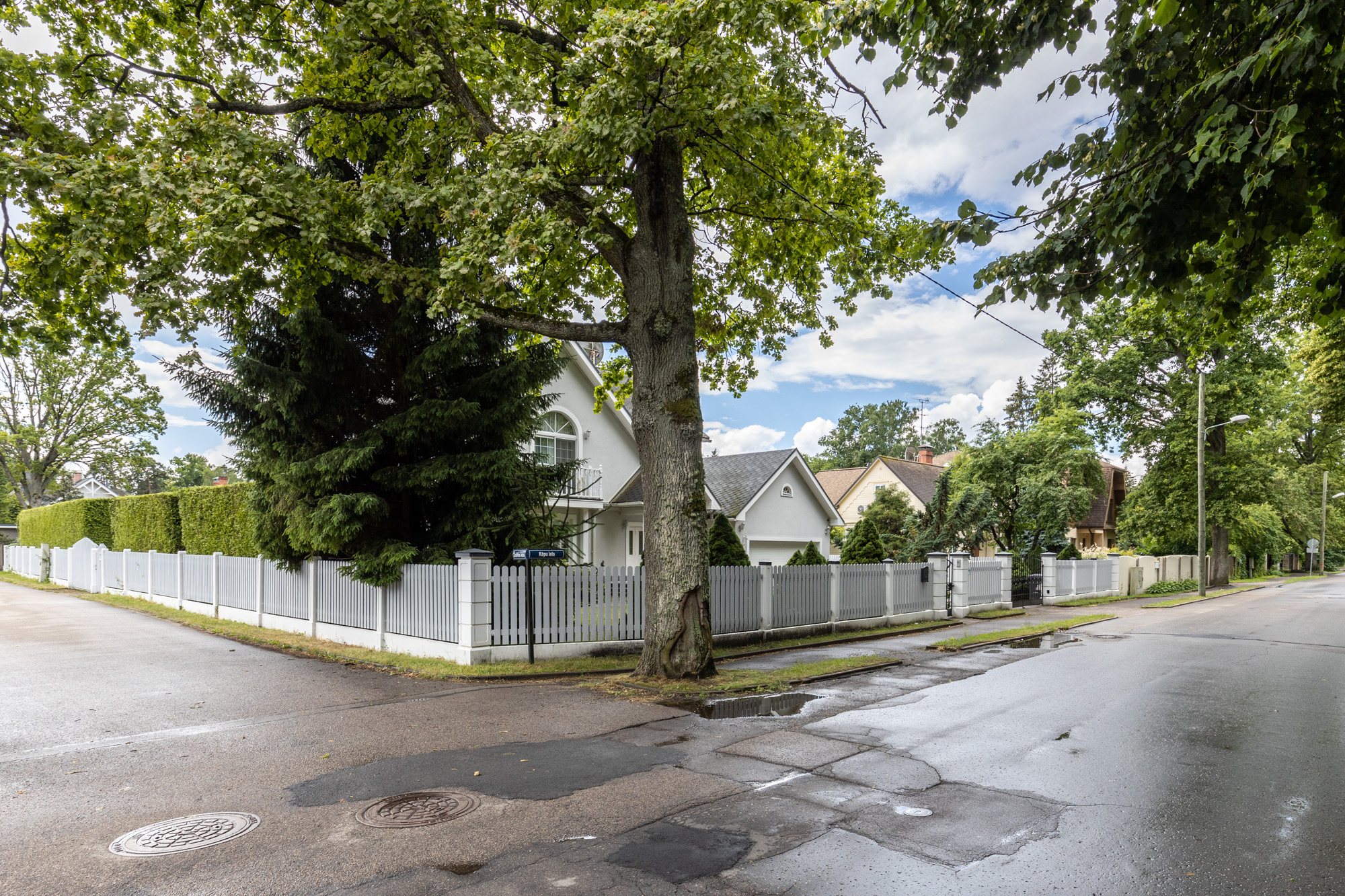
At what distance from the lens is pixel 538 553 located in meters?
11.1

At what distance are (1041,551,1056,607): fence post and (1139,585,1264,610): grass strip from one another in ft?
8.94

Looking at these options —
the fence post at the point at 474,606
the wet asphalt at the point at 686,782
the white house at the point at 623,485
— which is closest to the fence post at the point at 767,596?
the wet asphalt at the point at 686,782

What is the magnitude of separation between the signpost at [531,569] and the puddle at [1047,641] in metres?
8.99

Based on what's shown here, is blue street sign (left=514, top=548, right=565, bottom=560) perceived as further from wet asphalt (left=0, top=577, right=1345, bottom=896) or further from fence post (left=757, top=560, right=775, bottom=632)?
fence post (left=757, top=560, right=775, bottom=632)

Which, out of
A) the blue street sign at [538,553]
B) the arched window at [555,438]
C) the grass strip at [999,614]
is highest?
the arched window at [555,438]

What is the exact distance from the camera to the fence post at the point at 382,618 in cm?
1302

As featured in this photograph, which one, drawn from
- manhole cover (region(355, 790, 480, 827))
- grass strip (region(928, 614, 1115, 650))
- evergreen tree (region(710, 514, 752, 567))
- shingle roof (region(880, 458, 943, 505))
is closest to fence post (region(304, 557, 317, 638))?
evergreen tree (region(710, 514, 752, 567))

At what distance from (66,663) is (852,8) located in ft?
45.5

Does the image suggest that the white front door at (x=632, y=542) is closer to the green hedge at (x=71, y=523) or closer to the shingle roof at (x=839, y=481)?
the green hedge at (x=71, y=523)

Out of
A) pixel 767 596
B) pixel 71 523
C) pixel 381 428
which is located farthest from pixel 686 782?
pixel 71 523

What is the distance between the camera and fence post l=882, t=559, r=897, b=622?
17.8 metres

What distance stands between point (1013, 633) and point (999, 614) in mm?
4999

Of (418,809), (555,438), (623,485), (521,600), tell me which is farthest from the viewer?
(623,485)

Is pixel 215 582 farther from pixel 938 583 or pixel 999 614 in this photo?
pixel 999 614
